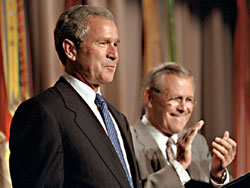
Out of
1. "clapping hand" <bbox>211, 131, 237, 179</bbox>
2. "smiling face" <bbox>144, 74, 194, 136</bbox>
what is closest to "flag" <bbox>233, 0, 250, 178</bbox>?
"smiling face" <bbox>144, 74, 194, 136</bbox>

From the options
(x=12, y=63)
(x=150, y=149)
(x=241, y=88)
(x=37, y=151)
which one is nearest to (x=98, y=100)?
(x=37, y=151)

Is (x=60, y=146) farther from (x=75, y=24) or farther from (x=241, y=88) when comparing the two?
(x=241, y=88)

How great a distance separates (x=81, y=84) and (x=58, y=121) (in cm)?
17

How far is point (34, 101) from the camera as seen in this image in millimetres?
1142

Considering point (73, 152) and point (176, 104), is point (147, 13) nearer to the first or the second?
point (176, 104)

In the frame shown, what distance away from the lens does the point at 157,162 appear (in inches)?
70.3

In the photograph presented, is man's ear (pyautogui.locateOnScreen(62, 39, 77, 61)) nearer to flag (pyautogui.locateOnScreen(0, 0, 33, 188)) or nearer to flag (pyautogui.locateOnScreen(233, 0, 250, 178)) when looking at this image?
flag (pyautogui.locateOnScreen(0, 0, 33, 188))

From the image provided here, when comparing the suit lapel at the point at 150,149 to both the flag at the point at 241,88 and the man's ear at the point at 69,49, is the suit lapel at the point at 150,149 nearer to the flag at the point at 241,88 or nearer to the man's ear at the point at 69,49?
the man's ear at the point at 69,49

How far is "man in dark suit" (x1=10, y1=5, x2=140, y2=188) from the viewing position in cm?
110

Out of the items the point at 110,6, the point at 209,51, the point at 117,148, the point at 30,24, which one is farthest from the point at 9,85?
the point at 209,51

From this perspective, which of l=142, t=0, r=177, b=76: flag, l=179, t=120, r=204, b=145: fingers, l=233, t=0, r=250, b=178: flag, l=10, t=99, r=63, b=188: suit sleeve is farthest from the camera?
l=233, t=0, r=250, b=178: flag

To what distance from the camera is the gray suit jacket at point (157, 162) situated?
1573 millimetres

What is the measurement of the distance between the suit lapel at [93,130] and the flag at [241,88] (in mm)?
1894

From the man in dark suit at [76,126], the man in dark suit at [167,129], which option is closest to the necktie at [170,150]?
the man in dark suit at [167,129]
